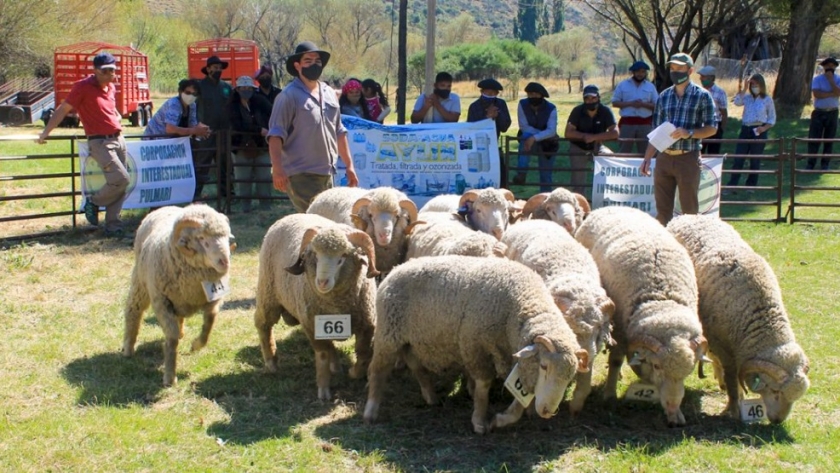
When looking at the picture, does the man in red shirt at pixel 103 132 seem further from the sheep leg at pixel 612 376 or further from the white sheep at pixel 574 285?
the sheep leg at pixel 612 376

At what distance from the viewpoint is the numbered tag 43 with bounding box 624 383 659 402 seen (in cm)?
533

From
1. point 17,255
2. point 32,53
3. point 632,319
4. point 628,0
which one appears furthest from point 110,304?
point 32,53

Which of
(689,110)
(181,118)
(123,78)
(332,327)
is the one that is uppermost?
(123,78)

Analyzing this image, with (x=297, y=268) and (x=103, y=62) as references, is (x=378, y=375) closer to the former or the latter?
(x=297, y=268)

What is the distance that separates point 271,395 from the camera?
576 centimetres

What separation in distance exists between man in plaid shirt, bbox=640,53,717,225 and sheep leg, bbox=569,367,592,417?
331cm

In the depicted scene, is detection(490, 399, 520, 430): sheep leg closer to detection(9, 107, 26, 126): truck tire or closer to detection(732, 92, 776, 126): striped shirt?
detection(732, 92, 776, 126): striped shirt

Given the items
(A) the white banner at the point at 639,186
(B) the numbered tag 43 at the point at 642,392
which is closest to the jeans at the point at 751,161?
(A) the white banner at the point at 639,186

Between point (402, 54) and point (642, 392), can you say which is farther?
point (402, 54)

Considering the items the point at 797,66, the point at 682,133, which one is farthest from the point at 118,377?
the point at 797,66

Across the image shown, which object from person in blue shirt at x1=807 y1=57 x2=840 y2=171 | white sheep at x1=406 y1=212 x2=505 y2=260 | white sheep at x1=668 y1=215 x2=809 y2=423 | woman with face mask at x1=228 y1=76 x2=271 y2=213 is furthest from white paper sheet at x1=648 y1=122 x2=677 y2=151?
person in blue shirt at x1=807 y1=57 x2=840 y2=171

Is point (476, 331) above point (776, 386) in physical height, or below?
above

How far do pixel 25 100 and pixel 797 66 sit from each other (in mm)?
23172

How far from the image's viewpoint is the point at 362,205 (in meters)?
7.06
